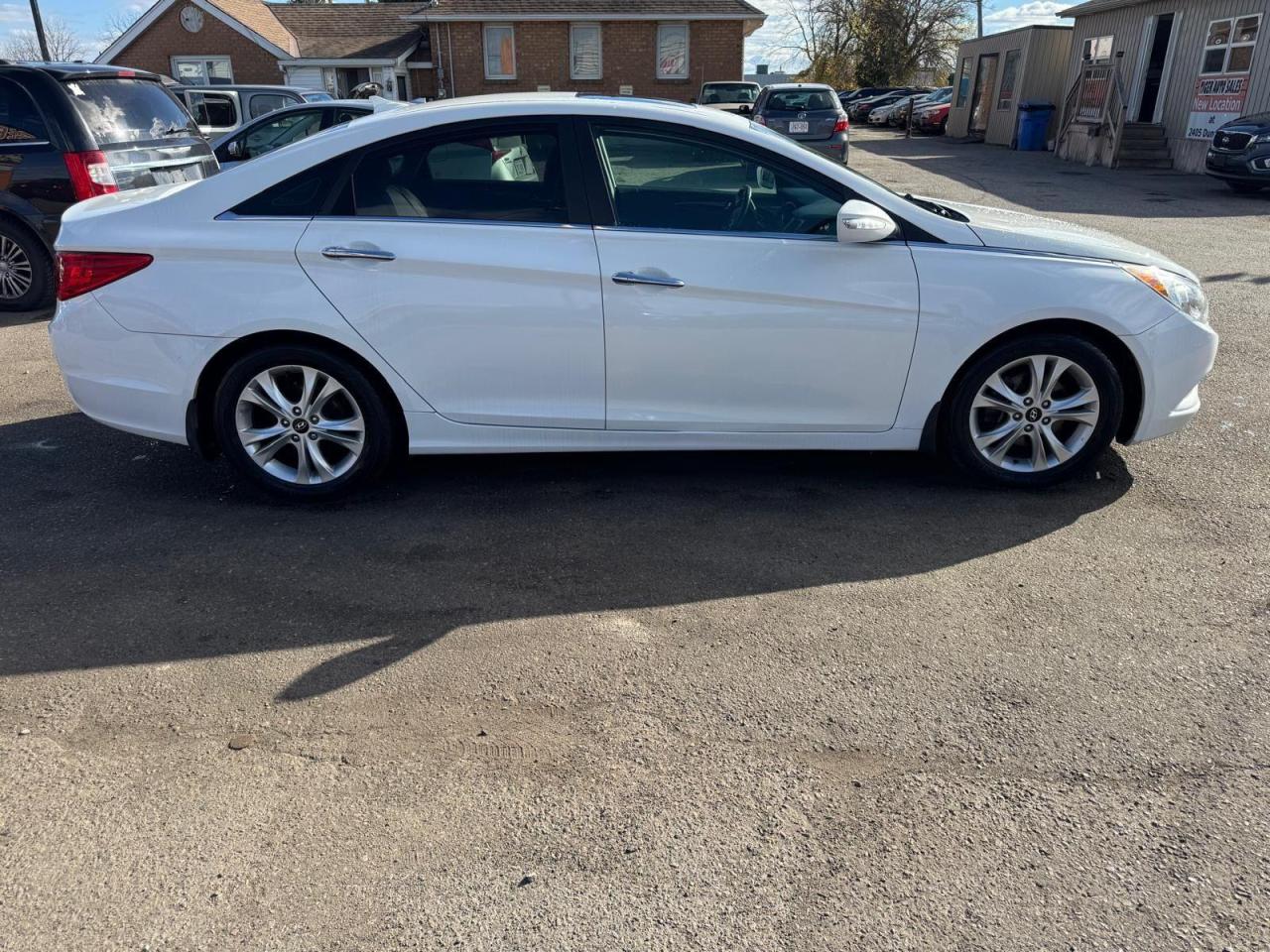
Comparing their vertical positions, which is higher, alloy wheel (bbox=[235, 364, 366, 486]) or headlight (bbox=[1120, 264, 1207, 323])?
headlight (bbox=[1120, 264, 1207, 323])

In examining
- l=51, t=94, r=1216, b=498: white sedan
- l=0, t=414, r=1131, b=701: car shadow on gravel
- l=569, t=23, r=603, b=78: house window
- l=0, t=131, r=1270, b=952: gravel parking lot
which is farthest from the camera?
l=569, t=23, r=603, b=78: house window

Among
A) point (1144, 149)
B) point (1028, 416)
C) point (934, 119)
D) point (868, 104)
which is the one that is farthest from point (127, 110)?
point (868, 104)

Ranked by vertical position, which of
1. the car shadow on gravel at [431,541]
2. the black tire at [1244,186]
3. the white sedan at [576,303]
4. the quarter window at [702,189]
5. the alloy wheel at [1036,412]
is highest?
the quarter window at [702,189]

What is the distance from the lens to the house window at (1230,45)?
18953mm

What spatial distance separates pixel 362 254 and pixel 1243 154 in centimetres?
1695

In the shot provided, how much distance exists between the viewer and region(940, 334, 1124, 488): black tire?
4355 mm

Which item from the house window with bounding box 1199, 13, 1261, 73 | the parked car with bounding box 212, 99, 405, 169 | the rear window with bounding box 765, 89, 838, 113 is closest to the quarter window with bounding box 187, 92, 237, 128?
the parked car with bounding box 212, 99, 405, 169

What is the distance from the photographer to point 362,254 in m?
4.15

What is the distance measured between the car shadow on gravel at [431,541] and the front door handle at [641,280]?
103 centimetres

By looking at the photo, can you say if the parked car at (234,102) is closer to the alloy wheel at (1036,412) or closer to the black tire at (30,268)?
the black tire at (30,268)

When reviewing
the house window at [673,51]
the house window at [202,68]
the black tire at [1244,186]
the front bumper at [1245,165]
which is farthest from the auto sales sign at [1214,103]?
the house window at [202,68]

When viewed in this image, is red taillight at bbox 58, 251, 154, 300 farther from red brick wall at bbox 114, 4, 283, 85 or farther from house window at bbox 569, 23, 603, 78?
red brick wall at bbox 114, 4, 283, 85

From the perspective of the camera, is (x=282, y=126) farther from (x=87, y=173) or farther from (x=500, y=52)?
(x=500, y=52)

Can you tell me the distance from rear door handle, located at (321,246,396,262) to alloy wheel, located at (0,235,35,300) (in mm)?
5698
